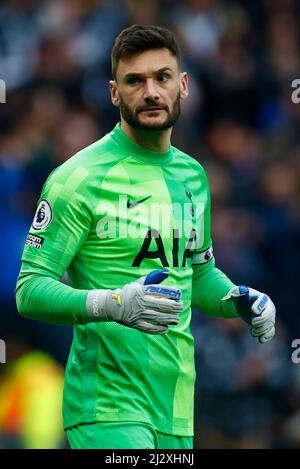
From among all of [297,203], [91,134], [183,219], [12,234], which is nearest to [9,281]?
[12,234]

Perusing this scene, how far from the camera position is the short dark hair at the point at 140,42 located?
5.41 meters

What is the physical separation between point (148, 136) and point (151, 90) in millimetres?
264

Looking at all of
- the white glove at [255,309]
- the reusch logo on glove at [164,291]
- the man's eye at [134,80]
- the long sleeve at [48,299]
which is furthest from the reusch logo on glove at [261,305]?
the man's eye at [134,80]

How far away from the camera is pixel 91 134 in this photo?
404 inches

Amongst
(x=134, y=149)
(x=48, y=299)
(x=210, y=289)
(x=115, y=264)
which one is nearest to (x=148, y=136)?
(x=134, y=149)

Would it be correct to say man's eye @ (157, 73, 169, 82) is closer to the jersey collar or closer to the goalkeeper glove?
the jersey collar

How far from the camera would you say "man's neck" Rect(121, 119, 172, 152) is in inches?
217

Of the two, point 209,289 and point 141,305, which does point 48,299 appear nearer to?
point 141,305

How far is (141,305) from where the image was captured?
4.88 metres

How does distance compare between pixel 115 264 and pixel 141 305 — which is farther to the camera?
pixel 115 264

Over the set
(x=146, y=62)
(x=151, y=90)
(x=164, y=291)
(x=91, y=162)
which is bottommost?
(x=164, y=291)

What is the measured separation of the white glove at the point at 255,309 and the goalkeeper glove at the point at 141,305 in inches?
18.3

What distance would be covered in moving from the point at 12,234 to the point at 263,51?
3.78m
